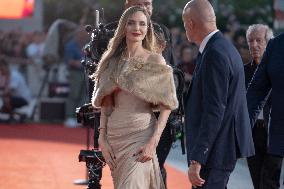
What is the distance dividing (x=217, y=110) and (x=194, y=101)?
0.20 meters

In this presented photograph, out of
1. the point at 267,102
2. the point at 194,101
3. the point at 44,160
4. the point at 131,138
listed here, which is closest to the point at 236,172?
the point at 44,160

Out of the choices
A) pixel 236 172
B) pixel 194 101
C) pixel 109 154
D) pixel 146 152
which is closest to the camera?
pixel 194 101

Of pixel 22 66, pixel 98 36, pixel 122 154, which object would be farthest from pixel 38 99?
pixel 122 154

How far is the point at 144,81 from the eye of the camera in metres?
6.51

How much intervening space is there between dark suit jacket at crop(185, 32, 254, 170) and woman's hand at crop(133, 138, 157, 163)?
721mm

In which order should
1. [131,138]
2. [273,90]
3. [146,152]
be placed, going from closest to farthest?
[146,152]
[131,138]
[273,90]

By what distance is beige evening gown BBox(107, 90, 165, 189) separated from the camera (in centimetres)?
641

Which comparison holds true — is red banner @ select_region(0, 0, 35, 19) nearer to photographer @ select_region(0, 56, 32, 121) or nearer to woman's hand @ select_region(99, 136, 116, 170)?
photographer @ select_region(0, 56, 32, 121)

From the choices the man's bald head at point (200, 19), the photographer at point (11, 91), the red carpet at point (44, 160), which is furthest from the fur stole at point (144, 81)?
the photographer at point (11, 91)

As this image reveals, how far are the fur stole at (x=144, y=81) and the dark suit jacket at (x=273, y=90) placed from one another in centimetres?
95

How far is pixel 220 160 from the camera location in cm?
558

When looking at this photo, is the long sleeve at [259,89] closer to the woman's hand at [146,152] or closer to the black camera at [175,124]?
the black camera at [175,124]

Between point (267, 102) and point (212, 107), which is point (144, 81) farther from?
point (267, 102)

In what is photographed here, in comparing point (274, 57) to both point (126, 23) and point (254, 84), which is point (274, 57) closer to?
point (254, 84)
